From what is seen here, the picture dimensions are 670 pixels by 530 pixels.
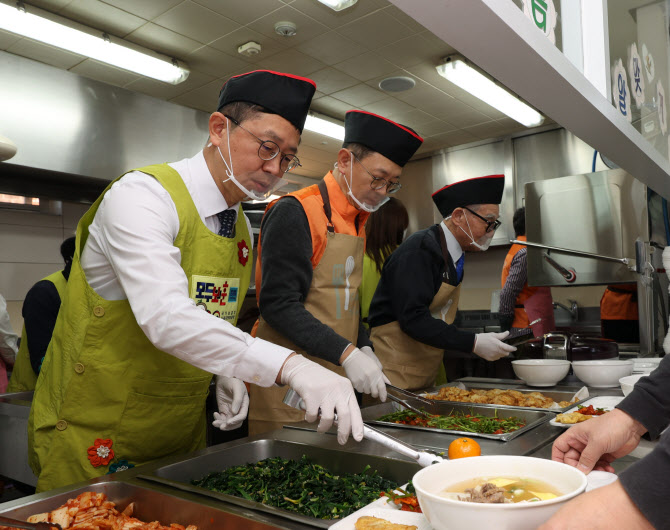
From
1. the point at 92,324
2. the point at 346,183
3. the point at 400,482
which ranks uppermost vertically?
the point at 346,183

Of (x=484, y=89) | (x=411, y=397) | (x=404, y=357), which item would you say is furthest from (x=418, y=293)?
(x=484, y=89)

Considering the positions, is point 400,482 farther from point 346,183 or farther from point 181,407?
point 346,183

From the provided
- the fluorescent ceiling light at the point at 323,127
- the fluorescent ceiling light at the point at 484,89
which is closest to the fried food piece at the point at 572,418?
the fluorescent ceiling light at the point at 484,89

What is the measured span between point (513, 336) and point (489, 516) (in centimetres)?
234

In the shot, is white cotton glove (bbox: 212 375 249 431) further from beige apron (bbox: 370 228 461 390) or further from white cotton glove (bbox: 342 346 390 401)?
beige apron (bbox: 370 228 461 390)

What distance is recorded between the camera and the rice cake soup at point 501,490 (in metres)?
0.67

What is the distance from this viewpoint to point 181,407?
1509mm

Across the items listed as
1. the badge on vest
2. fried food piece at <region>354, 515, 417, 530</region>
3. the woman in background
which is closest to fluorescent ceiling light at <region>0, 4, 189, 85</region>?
the woman in background

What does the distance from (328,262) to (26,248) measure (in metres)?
4.19

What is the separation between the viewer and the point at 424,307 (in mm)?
2512

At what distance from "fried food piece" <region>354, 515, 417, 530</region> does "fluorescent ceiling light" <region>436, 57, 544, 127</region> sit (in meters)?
4.56

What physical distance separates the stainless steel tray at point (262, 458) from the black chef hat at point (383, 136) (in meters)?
1.31

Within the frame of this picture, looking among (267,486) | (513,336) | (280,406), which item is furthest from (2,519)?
(513,336)

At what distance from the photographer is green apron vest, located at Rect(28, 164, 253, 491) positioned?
4.56 ft
